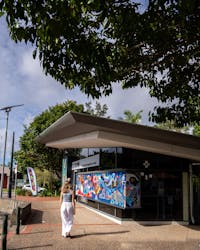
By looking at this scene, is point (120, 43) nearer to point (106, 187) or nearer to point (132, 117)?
point (106, 187)

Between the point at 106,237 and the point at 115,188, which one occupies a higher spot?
the point at 115,188

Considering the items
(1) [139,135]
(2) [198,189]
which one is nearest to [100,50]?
(1) [139,135]

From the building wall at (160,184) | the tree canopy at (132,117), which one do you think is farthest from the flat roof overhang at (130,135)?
the tree canopy at (132,117)

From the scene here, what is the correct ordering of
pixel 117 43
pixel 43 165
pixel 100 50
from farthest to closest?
pixel 43 165 → pixel 117 43 → pixel 100 50

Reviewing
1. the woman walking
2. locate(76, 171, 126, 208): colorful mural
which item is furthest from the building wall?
the woman walking

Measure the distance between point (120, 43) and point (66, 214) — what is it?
5053 mm

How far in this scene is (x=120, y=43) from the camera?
7625 mm

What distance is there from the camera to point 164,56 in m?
8.45

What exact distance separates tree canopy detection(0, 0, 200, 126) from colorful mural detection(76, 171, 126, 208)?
4.52 metres

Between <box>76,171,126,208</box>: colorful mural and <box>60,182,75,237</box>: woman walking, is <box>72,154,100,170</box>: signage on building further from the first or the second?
<box>60,182,75,237</box>: woman walking

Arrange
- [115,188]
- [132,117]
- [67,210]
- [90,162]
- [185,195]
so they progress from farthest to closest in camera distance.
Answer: [132,117] → [90,162] → [115,188] → [185,195] → [67,210]

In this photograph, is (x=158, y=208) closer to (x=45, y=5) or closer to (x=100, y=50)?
(x=100, y=50)

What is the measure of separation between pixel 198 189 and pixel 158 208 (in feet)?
6.24

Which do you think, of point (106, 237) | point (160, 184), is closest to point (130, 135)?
point (106, 237)
